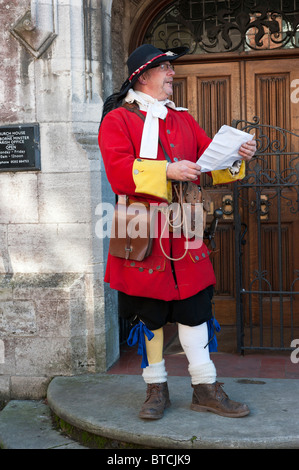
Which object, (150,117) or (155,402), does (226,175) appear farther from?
(155,402)

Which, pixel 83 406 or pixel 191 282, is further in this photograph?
pixel 83 406

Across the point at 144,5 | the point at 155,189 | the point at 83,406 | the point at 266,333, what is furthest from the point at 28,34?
the point at 266,333

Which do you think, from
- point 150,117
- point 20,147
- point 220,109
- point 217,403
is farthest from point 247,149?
point 220,109

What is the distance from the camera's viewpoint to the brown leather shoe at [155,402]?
139 inches

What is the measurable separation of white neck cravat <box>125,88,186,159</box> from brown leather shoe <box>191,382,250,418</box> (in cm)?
131

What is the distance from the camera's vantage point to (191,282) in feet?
11.4

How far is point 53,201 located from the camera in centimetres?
452

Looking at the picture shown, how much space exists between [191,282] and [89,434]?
1.08 metres

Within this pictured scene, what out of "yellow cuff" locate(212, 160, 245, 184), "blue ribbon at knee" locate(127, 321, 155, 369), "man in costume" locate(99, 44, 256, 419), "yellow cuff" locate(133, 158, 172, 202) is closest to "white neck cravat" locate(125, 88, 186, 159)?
"man in costume" locate(99, 44, 256, 419)

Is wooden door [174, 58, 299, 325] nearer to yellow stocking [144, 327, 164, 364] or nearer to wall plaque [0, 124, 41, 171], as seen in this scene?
wall plaque [0, 124, 41, 171]

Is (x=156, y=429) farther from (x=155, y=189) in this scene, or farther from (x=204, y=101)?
(x=204, y=101)

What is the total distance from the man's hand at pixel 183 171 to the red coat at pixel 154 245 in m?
0.07

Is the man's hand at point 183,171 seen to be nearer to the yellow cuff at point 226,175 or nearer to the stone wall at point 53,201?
the yellow cuff at point 226,175

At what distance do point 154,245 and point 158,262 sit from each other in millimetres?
95
